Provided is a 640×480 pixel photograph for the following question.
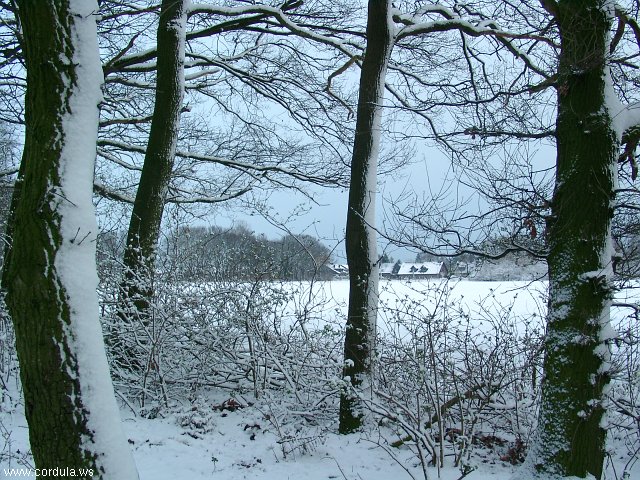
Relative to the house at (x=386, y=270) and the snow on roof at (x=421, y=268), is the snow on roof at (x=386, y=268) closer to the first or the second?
the house at (x=386, y=270)

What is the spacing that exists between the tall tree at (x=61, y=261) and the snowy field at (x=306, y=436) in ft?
5.63

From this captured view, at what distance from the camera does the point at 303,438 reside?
15.5 feet

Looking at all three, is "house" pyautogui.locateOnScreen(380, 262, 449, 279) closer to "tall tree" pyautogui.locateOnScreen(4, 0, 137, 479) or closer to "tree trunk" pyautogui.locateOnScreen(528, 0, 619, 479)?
"tree trunk" pyautogui.locateOnScreen(528, 0, 619, 479)

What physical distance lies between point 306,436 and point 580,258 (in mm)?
3012

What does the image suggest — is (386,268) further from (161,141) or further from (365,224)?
(161,141)

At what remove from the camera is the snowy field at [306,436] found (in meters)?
4.49

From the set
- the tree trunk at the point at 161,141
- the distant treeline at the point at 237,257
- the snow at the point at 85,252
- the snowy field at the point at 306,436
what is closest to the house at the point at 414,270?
the snowy field at the point at 306,436

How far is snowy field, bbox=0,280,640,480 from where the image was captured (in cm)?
449

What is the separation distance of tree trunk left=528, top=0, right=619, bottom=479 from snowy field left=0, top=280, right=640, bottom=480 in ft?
1.85

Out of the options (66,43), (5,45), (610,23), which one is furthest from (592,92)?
(5,45)

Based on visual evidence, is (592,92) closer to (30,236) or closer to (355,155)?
(355,155)

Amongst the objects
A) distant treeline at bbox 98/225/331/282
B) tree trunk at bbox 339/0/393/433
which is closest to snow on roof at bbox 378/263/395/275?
tree trunk at bbox 339/0/393/433

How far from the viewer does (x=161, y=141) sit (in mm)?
6980

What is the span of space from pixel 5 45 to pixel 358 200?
276 inches
